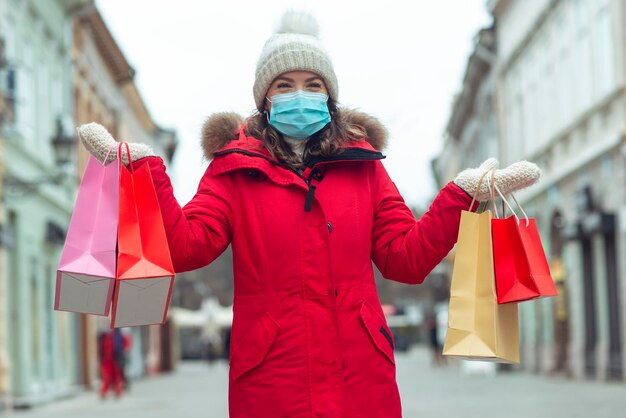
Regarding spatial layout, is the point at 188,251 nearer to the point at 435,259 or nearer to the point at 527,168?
the point at 435,259

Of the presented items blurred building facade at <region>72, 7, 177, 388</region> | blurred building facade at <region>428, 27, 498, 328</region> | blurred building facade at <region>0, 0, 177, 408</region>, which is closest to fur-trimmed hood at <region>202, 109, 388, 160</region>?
blurred building facade at <region>0, 0, 177, 408</region>

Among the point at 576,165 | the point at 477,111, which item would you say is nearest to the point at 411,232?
the point at 576,165

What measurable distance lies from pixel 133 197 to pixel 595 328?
23.9m

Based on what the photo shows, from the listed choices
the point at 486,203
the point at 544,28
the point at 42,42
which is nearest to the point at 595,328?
the point at 544,28

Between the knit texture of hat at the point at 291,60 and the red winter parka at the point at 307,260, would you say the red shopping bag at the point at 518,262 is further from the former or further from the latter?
the knit texture of hat at the point at 291,60

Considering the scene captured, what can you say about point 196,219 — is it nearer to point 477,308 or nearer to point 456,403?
point 477,308

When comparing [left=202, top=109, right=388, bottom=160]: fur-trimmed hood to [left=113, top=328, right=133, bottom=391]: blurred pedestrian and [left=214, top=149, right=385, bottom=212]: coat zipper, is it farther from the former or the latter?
[left=113, top=328, right=133, bottom=391]: blurred pedestrian

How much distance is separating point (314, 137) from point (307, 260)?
20.2 inches

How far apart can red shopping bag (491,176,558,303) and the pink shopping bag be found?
122cm

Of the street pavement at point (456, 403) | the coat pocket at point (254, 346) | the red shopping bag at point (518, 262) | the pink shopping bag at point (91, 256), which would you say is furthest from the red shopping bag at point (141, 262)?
the street pavement at point (456, 403)

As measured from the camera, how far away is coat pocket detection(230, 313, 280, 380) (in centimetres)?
392

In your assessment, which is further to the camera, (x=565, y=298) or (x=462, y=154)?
(x=462, y=154)

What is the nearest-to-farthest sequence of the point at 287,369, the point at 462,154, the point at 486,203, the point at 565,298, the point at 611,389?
the point at 287,369 → the point at 486,203 → the point at 611,389 → the point at 565,298 → the point at 462,154

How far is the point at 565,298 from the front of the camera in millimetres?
30000
